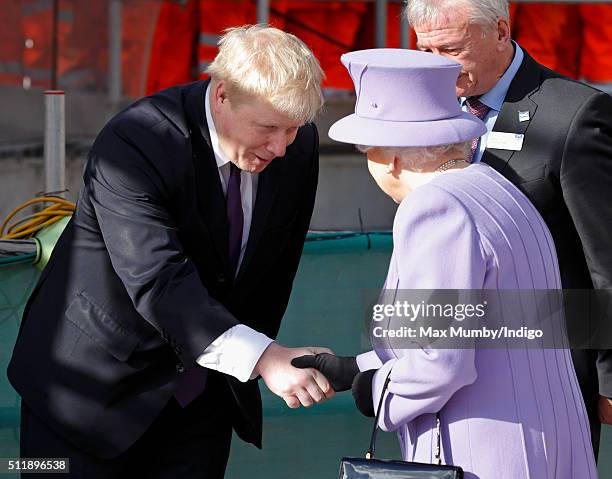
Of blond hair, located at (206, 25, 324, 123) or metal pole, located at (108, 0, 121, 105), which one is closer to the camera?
blond hair, located at (206, 25, 324, 123)

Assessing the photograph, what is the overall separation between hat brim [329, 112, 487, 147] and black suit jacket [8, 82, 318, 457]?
524mm

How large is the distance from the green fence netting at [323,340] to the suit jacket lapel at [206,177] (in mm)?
1050

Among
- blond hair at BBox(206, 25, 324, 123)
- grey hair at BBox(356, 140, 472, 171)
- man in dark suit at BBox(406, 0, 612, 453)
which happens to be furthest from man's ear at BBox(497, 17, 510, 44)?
grey hair at BBox(356, 140, 472, 171)

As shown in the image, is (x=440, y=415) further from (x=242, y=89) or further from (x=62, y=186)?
(x=62, y=186)

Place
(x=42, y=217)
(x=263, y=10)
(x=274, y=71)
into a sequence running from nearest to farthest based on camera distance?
(x=274, y=71) < (x=42, y=217) < (x=263, y=10)

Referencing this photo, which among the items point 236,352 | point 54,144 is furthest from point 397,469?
point 54,144

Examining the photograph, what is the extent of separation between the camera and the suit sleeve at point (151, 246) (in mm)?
2609

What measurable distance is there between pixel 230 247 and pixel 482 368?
34.0 inches

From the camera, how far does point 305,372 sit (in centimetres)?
260

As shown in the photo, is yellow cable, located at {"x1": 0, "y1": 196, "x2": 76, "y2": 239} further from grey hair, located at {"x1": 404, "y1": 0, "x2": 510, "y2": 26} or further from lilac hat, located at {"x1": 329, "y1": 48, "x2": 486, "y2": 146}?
lilac hat, located at {"x1": 329, "y1": 48, "x2": 486, "y2": 146}

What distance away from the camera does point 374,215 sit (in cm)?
937

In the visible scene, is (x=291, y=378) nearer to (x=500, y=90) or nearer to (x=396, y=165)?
(x=396, y=165)

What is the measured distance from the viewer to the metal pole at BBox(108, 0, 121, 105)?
8938 millimetres

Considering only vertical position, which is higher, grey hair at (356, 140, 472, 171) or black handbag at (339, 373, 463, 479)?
grey hair at (356, 140, 472, 171)
